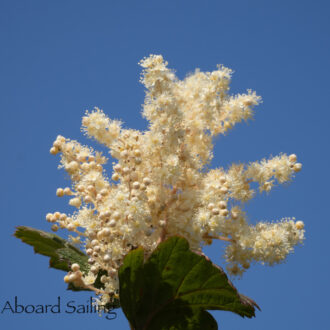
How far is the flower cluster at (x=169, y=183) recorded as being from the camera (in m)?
2.44

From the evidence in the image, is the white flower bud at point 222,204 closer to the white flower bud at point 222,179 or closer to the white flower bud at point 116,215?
the white flower bud at point 222,179

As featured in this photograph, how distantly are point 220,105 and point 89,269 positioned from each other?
1.17 m

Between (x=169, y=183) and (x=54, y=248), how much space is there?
31.7 inches

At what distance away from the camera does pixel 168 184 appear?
8.37ft

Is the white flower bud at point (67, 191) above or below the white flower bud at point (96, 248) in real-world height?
above

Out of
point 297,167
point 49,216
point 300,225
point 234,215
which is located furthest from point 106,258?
point 297,167

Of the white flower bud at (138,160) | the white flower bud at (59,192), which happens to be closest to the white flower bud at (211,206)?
the white flower bud at (138,160)

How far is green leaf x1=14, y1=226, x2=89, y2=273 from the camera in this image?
2.77 metres

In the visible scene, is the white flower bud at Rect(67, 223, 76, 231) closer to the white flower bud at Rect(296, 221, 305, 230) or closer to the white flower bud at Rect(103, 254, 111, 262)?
the white flower bud at Rect(103, 254, 111, 262)

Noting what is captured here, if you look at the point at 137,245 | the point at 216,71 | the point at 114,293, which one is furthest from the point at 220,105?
the point at 114,293

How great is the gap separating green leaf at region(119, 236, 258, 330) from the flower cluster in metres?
0.11

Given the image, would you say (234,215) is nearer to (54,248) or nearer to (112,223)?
(112,223)

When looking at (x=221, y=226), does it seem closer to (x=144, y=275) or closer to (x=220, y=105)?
(x=144, y=275)

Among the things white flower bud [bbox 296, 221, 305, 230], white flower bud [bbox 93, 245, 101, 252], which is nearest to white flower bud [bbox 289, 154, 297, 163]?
white flower bud [bbox 296, 221, 305, 230]
